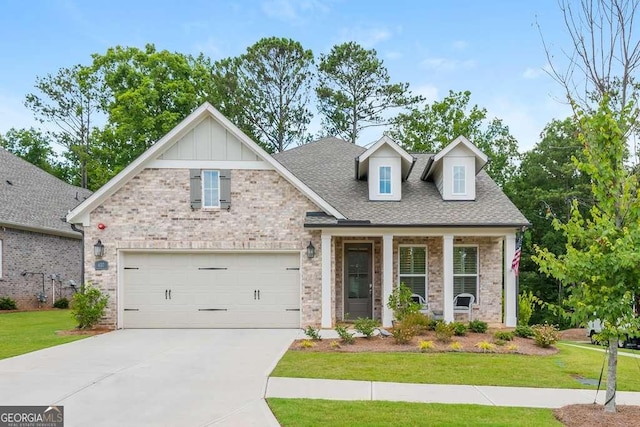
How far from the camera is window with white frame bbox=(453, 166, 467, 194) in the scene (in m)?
15.7

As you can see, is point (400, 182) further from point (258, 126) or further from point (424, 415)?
point (258, 126)

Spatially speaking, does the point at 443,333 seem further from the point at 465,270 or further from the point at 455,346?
the point at 465,270

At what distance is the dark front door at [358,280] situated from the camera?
15.3 metres

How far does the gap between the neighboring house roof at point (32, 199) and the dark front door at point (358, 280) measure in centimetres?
1299

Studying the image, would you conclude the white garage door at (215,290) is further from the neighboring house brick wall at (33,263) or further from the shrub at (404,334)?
the neighboring house brick wall at (33,263)

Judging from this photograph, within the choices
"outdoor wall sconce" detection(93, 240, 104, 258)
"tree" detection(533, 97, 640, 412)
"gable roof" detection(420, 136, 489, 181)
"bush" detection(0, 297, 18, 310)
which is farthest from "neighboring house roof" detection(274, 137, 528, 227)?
"bush" detection(0, 297, 18, 310)

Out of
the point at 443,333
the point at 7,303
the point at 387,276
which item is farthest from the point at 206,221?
the point at 7,303

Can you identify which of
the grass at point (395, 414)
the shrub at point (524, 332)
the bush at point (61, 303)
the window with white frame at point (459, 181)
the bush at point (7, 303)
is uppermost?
the window with white frame at point (459, 181)

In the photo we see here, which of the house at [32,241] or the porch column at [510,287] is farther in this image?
the house at [32,241]

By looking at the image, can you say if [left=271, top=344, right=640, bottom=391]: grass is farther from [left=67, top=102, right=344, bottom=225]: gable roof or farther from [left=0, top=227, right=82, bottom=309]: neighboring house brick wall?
[left=0, top=227, right=82, bottom=309]: neighboring house brick wall

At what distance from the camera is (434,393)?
7.45m

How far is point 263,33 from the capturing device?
29.8 meters

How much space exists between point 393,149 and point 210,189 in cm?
570

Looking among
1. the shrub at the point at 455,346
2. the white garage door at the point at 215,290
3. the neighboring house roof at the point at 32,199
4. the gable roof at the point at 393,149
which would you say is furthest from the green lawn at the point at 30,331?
the gable roof at the point at 393,149
